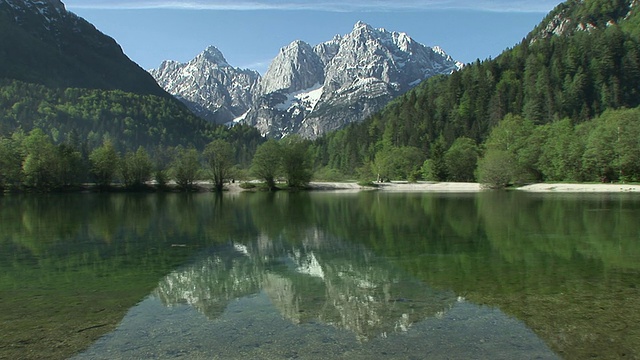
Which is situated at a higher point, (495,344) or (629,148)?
(629,148)

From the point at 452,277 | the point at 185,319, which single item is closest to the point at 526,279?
the point at 452,277

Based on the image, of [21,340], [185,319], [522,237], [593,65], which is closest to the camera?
[21,340]

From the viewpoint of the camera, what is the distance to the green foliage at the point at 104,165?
11856 cm

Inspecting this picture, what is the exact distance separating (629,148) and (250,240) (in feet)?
320

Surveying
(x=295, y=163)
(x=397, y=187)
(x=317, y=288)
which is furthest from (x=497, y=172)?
(x=317, y=288)

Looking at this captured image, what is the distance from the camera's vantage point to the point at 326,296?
52.3 ft

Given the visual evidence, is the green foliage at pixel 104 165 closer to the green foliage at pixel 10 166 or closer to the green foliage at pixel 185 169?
the green foliage at pixel 185 169

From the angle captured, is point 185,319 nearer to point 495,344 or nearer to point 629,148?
point 495,344

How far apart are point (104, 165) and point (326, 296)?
383ft

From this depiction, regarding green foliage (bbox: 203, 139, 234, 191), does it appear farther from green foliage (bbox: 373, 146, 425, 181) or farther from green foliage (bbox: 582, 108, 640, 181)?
green foliage (bbox: 582, 108, 640, 181)

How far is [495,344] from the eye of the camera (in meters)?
11.1

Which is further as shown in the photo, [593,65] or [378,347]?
[593,65]

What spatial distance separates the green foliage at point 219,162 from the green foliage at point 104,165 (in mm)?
23604

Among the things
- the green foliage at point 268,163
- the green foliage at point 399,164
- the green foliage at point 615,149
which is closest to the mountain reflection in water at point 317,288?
the green foliage at point 615,149
